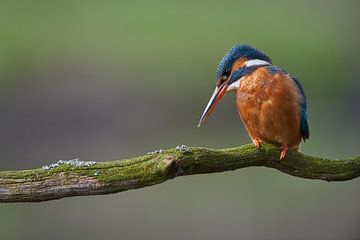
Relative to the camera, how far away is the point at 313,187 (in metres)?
6.97

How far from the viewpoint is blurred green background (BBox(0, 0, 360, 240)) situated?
660 cm

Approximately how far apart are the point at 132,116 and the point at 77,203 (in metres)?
1.36

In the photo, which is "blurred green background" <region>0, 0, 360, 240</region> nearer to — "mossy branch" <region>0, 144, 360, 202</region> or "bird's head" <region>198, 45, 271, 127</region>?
"bird's head" <region>198, 45, 271, 127</region>

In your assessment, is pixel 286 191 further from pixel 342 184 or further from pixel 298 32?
pixel 298 32

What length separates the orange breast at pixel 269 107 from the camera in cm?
373

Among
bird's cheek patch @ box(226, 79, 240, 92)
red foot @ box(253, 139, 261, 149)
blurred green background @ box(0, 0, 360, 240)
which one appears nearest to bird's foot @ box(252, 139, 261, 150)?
red foot @ box(253, 139, 261, 149)

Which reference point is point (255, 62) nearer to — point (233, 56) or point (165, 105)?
point (233, 56)

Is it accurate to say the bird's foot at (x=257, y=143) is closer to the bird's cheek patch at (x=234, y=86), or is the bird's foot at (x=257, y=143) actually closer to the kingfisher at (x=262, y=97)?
the kingfisher at (x=262, y=97)

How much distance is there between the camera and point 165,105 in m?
8.04

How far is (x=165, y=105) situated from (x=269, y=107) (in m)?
4.32

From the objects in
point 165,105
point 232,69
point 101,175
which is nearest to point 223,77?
point 232,69

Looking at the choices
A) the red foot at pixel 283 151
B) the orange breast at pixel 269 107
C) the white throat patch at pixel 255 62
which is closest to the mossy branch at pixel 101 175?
the red foot at pixel 283 151

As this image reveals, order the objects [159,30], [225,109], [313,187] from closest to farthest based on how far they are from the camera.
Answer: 1. [313,187]
2. [225,109]
3. [159,30]

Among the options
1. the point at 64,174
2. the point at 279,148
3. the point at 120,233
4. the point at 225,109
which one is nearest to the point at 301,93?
the point at 279,148
